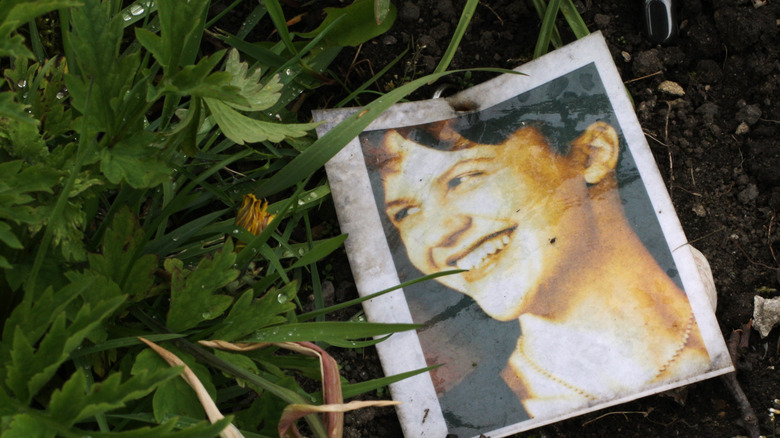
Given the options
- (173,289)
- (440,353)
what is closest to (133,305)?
(173,289)

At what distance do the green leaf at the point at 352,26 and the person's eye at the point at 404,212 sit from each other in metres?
0.30

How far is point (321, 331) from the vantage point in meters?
0.89

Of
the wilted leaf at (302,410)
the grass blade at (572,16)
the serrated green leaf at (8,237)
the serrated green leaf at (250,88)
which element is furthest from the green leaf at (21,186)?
the grass blade at (572,16)

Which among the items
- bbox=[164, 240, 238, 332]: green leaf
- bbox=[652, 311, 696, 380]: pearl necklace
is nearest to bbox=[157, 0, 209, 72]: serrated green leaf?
bbox=[164, 240, 238, 332]: green leaf

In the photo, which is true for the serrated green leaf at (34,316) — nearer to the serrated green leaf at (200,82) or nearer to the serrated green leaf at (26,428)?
the serrated green leaf at (26,428)

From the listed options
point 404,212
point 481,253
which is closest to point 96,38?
point 404,212

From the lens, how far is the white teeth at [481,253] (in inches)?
45.4

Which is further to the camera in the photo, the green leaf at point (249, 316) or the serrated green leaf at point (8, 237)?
the green leaf at point (249, 316)

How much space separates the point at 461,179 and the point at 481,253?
14 cm

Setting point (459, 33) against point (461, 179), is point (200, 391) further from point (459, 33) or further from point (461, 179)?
point (459, 33)

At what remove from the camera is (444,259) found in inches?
45.4

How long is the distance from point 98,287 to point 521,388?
27.5 inches

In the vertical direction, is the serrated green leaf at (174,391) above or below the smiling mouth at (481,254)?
above

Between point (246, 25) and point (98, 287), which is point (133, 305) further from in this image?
point (246, 25)
